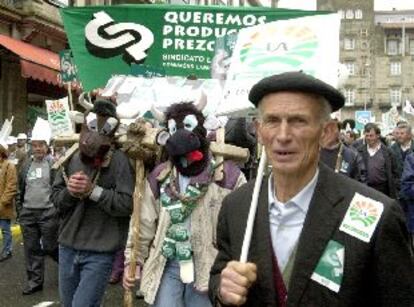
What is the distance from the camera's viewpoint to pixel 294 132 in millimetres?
2348

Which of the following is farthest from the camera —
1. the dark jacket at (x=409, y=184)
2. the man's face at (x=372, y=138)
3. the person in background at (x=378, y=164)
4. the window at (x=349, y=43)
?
the window at (x=349, y=43)

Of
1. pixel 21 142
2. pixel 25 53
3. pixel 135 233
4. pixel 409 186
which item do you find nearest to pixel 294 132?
pixel 135 233

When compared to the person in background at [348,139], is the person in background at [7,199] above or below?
below

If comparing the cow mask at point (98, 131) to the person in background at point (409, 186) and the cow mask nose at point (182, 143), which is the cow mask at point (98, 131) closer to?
the cow mask nose at point (182, 143)

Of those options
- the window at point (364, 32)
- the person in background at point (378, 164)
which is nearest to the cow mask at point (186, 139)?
the person in background at point (378, 164)

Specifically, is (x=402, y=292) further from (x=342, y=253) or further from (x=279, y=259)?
(x=279, y=259)

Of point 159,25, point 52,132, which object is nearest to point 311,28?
point 159,25

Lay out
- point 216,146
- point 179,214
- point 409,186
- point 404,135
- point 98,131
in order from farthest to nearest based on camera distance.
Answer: point 404,135, point 409,186, point 98,131, point 216,146, point 179,214

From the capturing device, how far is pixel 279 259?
2.36 metres

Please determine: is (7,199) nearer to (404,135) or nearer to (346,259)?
(404,135)

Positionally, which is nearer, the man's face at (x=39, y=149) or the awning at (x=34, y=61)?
the man's face at (x=39, y=149)

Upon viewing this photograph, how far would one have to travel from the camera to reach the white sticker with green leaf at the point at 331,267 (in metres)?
2.22

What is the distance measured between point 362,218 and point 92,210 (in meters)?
2.74

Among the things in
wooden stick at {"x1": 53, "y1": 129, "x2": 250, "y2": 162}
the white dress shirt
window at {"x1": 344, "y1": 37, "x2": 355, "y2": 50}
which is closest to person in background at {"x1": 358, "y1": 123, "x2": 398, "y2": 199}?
wooden stick at {"x1": 53, "y1": 129, "x2": 250, "y2": 162}
